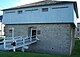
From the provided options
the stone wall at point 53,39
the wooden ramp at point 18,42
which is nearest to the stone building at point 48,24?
the stone wall at point 53,39

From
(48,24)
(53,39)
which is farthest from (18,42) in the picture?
(48,24)

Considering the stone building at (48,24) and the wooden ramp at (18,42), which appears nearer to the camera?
the wooden ramp at (18,42)

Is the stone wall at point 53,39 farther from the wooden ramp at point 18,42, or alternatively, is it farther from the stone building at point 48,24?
the wooden ramp at point 18,42

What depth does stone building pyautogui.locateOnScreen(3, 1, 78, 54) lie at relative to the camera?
2242 centimetres

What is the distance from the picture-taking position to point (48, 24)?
24.0 metres

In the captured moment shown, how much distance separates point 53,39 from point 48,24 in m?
2.17

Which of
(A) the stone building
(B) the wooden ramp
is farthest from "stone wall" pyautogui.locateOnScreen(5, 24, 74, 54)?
(B) the wooden ramp

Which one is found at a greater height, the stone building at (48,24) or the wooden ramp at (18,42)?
the stone building at (48,24)

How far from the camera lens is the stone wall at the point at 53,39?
22.5 m

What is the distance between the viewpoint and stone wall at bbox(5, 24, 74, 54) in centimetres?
2252

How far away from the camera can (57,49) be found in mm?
22969

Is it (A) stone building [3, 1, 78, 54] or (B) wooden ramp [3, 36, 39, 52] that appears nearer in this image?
(B) wooden ramp [3, 36, 39, 52]

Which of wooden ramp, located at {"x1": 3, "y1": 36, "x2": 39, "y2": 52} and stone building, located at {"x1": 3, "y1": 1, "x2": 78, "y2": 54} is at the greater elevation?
stone building, located at {"x1": 3, "y1": 1, "x2": 78, "y2": 54}

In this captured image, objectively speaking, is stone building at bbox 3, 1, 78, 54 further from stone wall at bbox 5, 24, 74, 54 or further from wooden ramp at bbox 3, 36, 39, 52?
wooden ramp at bbox 3, 36, 39, 52
